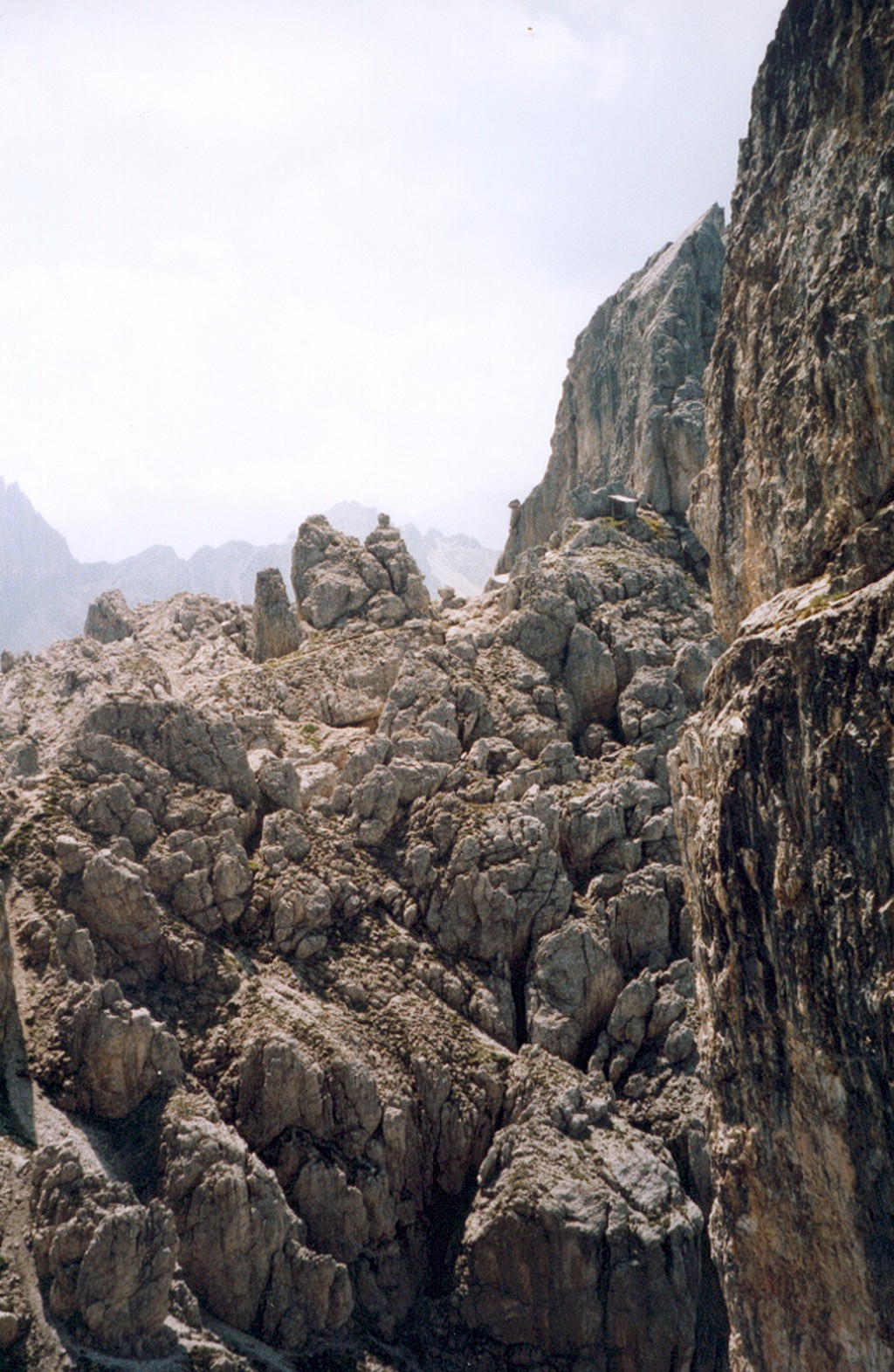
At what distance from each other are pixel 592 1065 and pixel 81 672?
45.9m

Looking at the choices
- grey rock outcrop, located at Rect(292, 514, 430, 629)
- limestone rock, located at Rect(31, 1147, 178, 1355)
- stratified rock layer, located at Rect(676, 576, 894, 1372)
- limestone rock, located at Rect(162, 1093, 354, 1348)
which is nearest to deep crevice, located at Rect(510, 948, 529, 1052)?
limestone rock, located at Rect(162, 1093, 354, 1348)

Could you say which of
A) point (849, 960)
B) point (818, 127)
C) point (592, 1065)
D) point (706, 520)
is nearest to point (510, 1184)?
point (592, 1065)

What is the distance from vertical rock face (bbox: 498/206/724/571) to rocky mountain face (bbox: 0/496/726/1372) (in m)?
19.6

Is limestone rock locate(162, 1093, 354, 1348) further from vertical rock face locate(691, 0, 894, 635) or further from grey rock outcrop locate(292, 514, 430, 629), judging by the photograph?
grey rock outcrop locate(292, 514, 430, 629)

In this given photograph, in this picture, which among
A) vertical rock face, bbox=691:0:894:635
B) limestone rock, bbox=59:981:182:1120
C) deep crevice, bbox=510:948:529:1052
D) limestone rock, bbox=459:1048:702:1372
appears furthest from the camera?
deep crevice, bbox=510:948:529:1052

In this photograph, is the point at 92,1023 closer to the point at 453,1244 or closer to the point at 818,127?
the point at 453,1244

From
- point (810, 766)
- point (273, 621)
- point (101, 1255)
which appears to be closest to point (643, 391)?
point (273, 621)

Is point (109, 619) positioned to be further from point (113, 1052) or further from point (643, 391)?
point (113, 1052)

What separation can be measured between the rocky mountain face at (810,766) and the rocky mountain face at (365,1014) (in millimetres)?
16664

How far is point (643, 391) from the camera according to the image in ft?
301

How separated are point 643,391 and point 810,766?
234 ft

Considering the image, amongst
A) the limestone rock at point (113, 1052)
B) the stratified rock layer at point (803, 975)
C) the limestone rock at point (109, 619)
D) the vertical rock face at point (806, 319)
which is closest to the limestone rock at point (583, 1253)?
the stratified rock layer at point (803, 975)

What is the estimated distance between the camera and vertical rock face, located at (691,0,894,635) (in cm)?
2777

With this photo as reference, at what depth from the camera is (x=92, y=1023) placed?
45.1 meters
